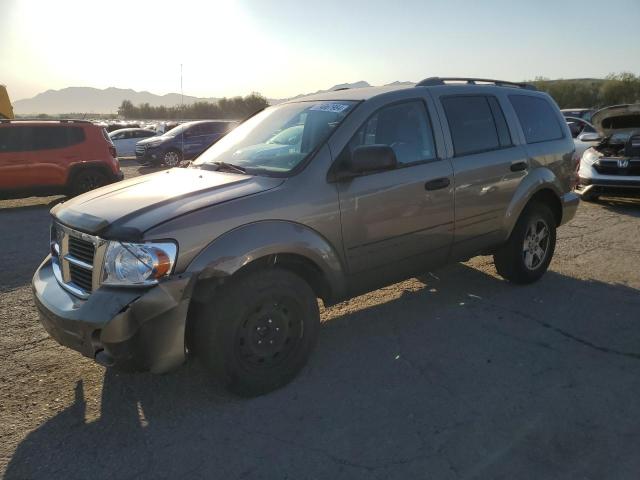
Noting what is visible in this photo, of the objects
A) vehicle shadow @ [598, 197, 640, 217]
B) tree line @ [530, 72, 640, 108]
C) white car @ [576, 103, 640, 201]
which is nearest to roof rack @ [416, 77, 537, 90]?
white car @ [576, 103, 640, 201]

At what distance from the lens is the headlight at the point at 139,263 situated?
2.74 meters

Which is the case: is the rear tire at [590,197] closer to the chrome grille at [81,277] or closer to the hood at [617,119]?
the hood at [617,119]

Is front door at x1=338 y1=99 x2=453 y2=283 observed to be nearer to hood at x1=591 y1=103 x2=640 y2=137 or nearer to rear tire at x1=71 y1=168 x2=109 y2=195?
hood at x1=591 y1=103 x2=640 y2=137

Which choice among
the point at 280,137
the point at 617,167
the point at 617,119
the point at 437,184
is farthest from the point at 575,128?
the point at 280,137

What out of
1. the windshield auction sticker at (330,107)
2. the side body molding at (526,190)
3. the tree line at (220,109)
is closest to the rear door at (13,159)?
the windshield auction sticker at (330,107)

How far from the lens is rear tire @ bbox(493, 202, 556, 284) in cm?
488

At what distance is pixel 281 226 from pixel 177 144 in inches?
659

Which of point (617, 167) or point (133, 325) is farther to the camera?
point (617, 167)

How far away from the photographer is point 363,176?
353cm

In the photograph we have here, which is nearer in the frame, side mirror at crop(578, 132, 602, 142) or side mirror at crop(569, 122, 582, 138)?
side mirror at crop(578, 132, 602, 142)

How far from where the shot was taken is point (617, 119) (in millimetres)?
9305

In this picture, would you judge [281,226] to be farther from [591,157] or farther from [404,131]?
[591,157]

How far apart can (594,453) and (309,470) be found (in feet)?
4.82

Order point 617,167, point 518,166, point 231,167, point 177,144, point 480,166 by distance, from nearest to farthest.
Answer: point 231,167 → point 480,166 → point 518,166 → point 617,167 → point 177,144
